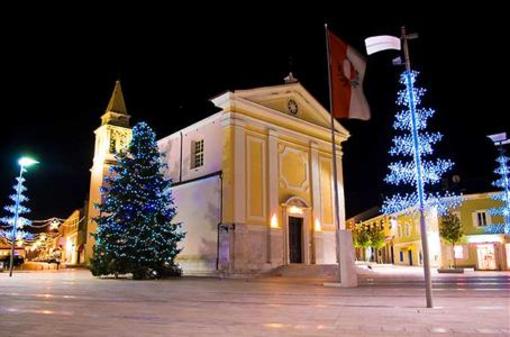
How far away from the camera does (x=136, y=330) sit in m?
6.69

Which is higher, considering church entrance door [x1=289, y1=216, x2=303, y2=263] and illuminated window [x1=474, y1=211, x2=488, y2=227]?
illuminated window [x1=474, y1=211, x2=488, y2=227]

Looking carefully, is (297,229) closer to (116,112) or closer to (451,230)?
(451,230)

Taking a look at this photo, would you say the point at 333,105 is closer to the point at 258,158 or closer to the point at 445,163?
the point at 445,163

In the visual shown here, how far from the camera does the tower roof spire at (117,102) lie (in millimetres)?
39281

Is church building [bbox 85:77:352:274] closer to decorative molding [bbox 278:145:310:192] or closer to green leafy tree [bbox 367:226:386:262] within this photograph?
decorative molding [bbox 278:145:310:192]

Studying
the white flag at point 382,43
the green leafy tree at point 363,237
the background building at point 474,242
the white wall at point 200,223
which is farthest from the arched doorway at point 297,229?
the green leafy tree at point 363,237

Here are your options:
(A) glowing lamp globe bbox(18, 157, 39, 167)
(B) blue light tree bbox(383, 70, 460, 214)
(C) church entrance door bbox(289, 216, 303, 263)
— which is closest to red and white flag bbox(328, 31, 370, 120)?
(B) blue light tree bbox(383, 70, 460, 214)

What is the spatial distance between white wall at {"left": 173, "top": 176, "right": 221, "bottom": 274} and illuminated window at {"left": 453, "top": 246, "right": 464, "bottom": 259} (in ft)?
74.1

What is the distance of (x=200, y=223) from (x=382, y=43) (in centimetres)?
1743

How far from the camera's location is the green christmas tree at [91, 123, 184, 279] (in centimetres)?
2167

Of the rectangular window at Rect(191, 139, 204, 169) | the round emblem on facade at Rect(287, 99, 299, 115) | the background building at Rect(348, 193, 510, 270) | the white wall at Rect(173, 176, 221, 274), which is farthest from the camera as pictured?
the background building at Rect(348, 193, 510, 270)

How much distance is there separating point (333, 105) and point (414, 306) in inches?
277

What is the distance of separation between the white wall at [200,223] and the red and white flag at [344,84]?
1217cm

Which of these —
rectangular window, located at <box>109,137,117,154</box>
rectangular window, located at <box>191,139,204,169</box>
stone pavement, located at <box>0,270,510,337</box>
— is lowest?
stone pavement, located at <box>0,270,510,337</box>
